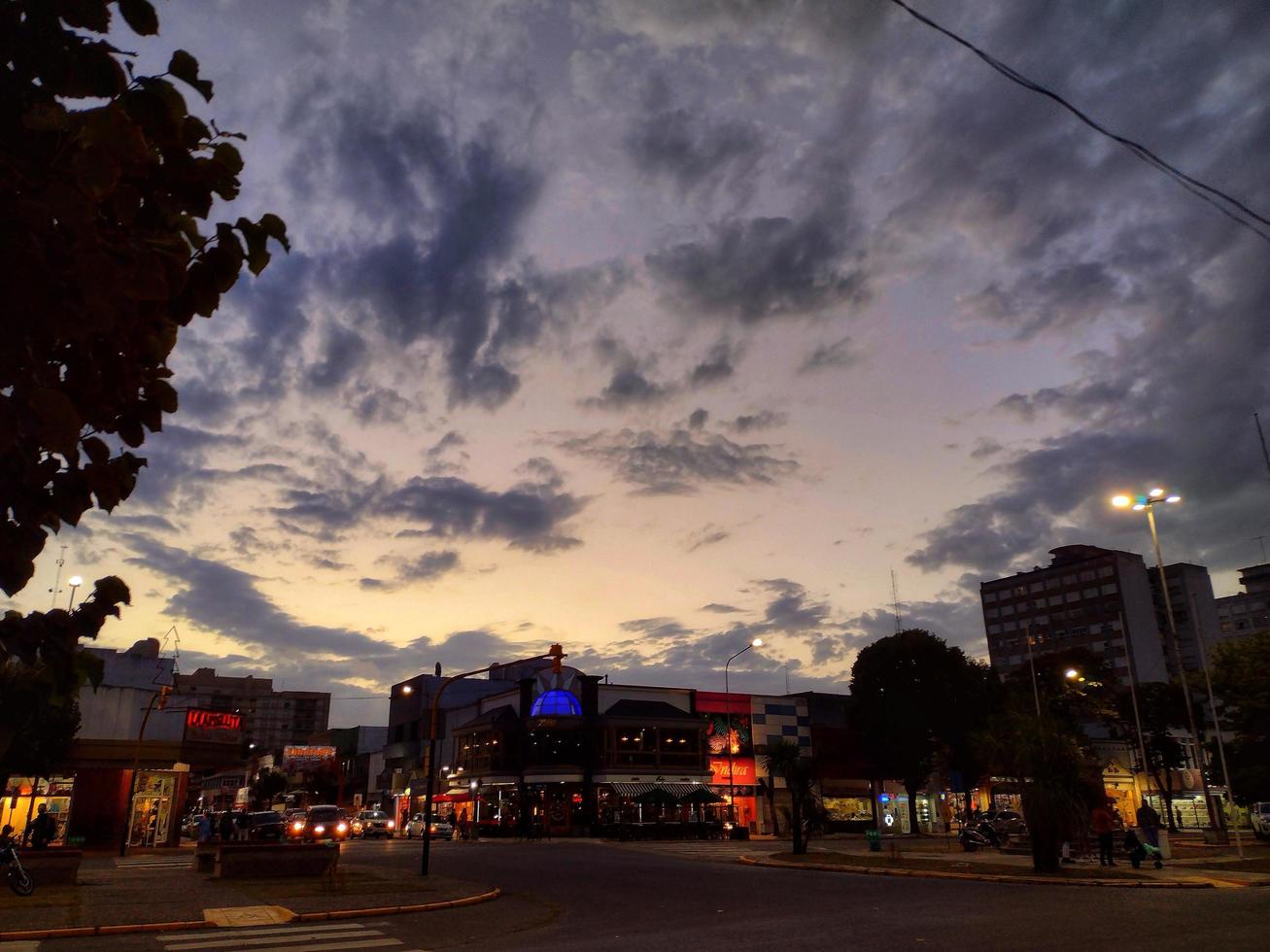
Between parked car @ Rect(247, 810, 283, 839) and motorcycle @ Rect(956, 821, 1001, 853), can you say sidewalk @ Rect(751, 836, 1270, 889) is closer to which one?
motorcycle @ Rect(956, 821, 1001, 853)

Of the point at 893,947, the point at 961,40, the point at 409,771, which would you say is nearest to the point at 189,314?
the point at 961,40

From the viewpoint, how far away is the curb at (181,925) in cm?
1495

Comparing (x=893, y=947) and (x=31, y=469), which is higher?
(x=31, y=469)

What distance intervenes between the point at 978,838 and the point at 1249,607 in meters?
133

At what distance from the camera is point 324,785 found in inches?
4437

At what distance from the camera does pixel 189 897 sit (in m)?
20.7

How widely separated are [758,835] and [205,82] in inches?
2656

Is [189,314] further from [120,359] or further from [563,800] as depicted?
[563,800]

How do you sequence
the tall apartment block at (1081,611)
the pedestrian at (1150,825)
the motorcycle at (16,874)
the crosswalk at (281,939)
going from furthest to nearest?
the tall apartment block at (1081,611) → the pedestrian at (1150,825) → the motorcycle at (16,874) → the crosswalk at (281,939)

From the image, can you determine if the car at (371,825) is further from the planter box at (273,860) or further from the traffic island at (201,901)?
the planter box at (273,860)

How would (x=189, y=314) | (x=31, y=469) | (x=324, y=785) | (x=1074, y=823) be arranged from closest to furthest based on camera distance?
(x=31, y=469), (x=189, y=314), (x=1074, y=823), (x=324, y=785)

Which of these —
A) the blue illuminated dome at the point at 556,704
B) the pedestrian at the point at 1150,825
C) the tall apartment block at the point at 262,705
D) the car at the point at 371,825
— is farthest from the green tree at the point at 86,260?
the tall apartment block at the point at 262,705

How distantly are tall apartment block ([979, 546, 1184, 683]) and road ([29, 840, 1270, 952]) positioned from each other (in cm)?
10696

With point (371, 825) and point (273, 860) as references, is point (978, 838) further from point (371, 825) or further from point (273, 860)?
point (371, 825)
